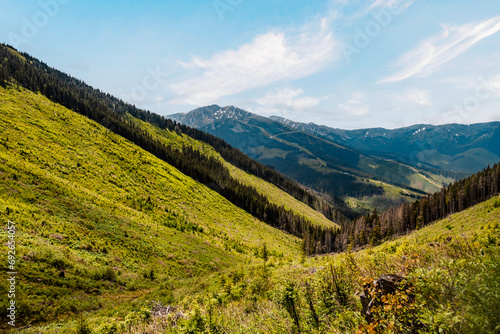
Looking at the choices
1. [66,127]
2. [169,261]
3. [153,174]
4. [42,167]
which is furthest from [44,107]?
[169,261]

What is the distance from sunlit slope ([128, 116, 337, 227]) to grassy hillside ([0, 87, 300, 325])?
219 ft

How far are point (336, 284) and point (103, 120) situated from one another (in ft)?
392

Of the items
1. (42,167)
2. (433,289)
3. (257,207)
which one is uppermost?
(433,289)

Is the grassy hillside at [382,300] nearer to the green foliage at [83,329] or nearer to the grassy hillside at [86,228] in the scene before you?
the green foliage at [83,329]

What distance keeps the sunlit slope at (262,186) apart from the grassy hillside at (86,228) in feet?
219

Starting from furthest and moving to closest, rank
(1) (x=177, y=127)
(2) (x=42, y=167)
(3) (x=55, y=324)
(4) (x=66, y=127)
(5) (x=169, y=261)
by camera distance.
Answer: (1) (x=177, y=127) → (4) (x=66, y=127) → (2) (x=42, y=167) → (5) (x=169, y=261) → (3) (x=55, y=324)

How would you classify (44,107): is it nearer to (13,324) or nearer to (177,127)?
(13,324)

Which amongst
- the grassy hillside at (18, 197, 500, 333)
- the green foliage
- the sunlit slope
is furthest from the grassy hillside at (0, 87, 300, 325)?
the sunlit slope

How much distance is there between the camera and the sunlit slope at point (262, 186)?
403ft

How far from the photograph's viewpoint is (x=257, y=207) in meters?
92.7

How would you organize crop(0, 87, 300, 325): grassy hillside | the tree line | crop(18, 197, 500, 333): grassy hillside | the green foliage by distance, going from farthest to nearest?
the tree line
crop(0, 87, 300, 325): grassy hillside
the green foliage
crop(18, 197, 500, 333): grassy hillside

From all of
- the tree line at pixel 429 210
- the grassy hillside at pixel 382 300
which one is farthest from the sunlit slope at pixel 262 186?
the grassy hillside at pixel 382 300

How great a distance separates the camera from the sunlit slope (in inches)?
4835

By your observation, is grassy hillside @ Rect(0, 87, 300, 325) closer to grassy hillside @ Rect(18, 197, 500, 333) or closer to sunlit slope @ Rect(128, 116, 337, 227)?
grassy hillside @ Rect(18, 197, 500, 333)
